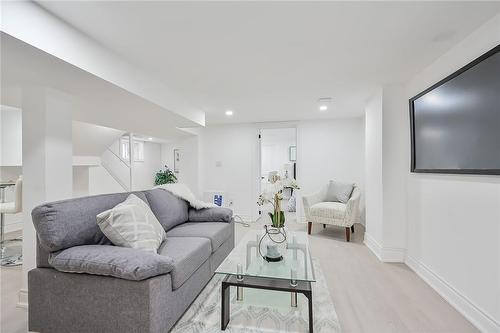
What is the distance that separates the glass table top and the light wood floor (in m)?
0.47

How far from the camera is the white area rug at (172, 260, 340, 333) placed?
1721 mm

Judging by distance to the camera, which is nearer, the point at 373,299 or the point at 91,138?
the point at 373,299

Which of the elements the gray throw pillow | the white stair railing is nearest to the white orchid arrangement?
the gray throw pillow

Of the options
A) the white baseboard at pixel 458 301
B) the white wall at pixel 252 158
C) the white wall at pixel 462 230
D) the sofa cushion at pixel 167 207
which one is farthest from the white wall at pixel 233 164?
the white baseboard at pixel 458 301

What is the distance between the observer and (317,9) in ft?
5.01

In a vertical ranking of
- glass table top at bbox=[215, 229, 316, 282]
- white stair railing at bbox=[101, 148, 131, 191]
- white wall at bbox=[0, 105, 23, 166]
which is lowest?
glass table top at bbox=[215, 229, 316, 282]

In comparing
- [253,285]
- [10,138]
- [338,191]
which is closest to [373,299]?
[253,285]

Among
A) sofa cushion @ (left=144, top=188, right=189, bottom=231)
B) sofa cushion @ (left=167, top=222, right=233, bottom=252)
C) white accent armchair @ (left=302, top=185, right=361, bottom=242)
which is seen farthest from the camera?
white accent armchair @ (left=302, top=185, right=361, bottom=242)

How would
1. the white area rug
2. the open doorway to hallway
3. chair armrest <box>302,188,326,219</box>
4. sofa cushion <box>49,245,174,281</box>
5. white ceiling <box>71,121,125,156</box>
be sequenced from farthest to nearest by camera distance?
1. the open doorway to hallway
2. chair armrest <box>302,188,326,219</box>
3. white ceiling <box>71,121,125,156</box>
4. the white area rug
5. sofa cushion <box>49,245,174,281</box>

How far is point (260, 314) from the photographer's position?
1.89m

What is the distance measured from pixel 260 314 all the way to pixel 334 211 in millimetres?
2360

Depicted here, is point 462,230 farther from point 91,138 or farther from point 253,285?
point 91,138

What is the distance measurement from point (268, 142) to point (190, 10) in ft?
23.8

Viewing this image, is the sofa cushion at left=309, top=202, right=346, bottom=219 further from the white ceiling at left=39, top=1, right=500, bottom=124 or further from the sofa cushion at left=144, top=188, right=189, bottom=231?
the sofa cushion at left=144, top=188, right=189, bottom=231
